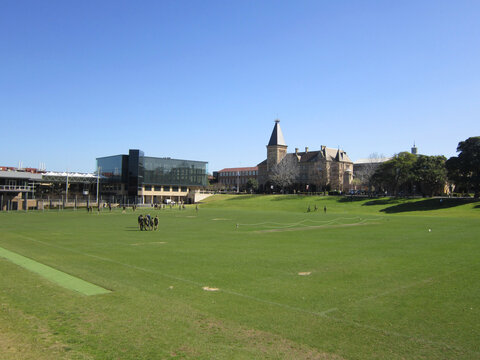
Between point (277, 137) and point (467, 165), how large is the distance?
93.6 meters

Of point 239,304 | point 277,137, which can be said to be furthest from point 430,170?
point 239,304

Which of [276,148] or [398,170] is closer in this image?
[398,170]

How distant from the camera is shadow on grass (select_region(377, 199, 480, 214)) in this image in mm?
70938

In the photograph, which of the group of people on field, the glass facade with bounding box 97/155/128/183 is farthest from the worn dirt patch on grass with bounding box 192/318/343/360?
the glass facade with bounding box 97/155/128/183

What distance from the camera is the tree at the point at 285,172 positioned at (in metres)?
144

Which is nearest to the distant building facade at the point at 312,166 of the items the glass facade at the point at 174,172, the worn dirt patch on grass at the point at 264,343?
the glass facade at the point at 174,172

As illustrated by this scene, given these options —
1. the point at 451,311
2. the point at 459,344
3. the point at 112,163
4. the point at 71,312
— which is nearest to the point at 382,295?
the point at 451,311

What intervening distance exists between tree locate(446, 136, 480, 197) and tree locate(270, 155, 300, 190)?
70.2 meters

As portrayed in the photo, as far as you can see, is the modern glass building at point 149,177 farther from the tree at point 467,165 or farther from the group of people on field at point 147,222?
the tree at point 467,165

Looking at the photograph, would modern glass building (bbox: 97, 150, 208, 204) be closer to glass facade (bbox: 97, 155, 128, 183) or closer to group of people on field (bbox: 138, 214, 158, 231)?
glass facade (bbox: 97, 155, 128, 183)

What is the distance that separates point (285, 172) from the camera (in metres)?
145

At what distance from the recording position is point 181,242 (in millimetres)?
25766

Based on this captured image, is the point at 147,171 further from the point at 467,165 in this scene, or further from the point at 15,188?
the point at 467,165

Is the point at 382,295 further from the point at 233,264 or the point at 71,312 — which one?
the point at 71,312
